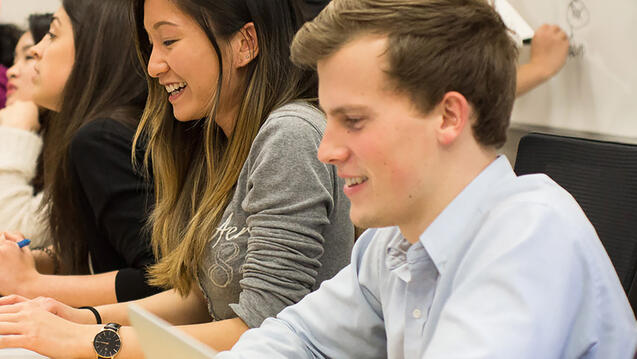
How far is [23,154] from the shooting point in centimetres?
235

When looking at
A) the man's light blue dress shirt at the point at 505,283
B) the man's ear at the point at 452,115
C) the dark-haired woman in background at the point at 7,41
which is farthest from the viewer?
the dark-haired woman in background at the point at 7,41

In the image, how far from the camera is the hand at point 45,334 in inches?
50.2

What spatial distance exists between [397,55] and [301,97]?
57 cm

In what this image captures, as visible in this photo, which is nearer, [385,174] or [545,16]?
[385,174]

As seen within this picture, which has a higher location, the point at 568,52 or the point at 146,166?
the point at 568,52

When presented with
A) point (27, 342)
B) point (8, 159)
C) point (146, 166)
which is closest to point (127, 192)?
point (146, 166)

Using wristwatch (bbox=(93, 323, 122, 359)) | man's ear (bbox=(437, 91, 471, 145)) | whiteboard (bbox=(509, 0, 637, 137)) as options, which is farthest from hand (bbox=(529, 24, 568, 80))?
wristwatch (bbox=(93, 323, 122, 359))

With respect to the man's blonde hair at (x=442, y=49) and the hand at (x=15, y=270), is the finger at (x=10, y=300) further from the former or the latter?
the man's blonde hair at (x=442, y=49)

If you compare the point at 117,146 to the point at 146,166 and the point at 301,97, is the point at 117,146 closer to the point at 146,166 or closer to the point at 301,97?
the point at 146,166

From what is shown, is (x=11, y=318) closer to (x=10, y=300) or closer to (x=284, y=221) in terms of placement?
(x=10, y=300)

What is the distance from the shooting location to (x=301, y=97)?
1437 millimetres

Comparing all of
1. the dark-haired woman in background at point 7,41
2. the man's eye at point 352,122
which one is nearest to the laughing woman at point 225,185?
the man's eye at point 352,122

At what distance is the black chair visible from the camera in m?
1.14

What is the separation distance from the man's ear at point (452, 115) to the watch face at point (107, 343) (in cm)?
72
